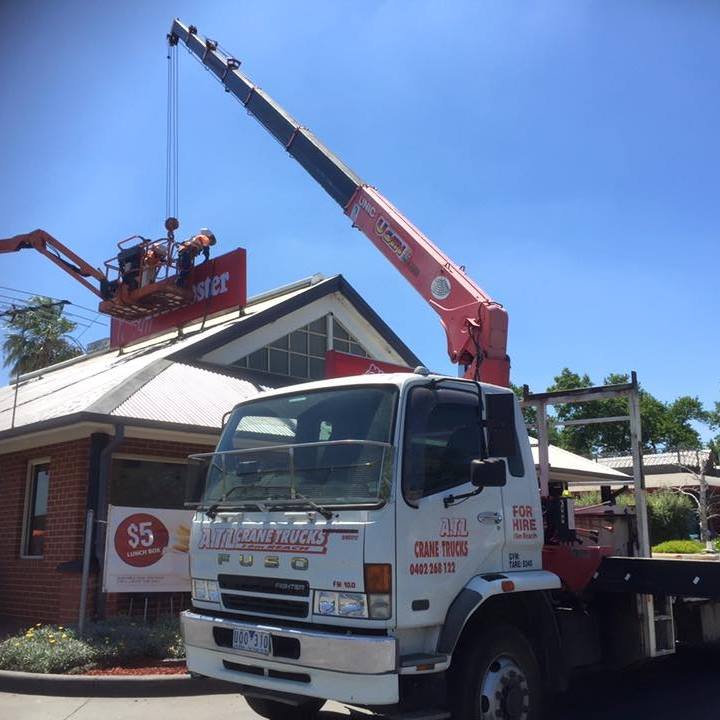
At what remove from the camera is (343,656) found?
470 centimetres

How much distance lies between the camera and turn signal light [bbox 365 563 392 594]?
15.6ft

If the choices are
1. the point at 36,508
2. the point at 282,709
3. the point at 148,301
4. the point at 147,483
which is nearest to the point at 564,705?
the point at 282,709

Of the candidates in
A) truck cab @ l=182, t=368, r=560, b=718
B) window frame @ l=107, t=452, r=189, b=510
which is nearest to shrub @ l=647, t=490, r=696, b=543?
truck cab @ l=182, t=368, r=560, b=718

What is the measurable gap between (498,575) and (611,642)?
2.07 m

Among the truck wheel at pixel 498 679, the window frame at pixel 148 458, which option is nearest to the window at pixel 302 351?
the window frame at pixel 148 458

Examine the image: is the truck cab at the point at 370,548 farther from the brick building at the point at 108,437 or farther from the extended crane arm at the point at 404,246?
the brick building at the point at 108,437

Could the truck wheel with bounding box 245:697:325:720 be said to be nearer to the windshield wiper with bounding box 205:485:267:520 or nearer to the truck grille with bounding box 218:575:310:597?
the truck grille with bounding box 218:575:310:597

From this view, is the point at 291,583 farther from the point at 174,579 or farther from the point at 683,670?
the point at 683,670

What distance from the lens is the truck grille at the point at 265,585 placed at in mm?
5047

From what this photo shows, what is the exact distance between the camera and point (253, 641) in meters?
5.17

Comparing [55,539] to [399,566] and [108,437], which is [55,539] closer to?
[108,437]

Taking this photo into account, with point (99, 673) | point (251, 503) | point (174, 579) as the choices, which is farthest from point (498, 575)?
point (174, 579)

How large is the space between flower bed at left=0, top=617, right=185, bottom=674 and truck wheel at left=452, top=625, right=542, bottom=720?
439cm

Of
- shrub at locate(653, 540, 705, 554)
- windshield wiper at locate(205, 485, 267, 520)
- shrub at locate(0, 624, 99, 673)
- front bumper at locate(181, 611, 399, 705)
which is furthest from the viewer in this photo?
shrub at locate(653, 540, 705, 554)
